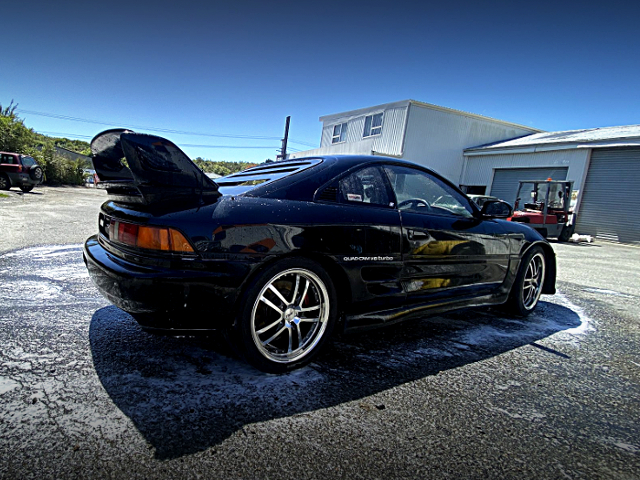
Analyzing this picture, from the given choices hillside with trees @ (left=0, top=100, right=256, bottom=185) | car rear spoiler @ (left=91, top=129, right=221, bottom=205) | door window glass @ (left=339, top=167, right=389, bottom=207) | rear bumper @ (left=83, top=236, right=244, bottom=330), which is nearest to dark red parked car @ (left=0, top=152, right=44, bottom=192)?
hillside with trees @ (left=0, top=100, right=256, bottom=185)

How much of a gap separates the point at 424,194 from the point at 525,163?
56.0 feet

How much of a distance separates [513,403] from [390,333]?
1.03 meters

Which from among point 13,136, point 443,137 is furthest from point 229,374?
point 13,136

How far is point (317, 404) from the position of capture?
6.01 ft

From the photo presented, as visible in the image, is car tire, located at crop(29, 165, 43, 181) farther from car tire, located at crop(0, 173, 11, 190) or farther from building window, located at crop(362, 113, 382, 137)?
building window, located at crop(362, 113, 382, 137)

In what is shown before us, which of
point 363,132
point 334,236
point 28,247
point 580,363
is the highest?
point 363,132

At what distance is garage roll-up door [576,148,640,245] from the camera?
1408 cm

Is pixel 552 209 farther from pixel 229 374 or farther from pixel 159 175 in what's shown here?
pixel 159 175

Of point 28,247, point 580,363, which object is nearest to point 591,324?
point 580,363

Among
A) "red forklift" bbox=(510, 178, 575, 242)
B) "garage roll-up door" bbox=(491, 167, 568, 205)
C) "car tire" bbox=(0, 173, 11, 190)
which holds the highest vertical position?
"garage roll-up door" bbox=(491, 167, 568, 205)

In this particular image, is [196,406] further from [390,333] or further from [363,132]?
[363,132]

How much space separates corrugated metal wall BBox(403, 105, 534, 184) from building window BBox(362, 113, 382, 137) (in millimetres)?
2276

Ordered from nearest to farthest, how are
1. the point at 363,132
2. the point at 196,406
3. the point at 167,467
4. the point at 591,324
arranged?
the point at 167,467, the point at 196,406, the point at 591,324, the point at 363,132

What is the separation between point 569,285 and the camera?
206 inches
